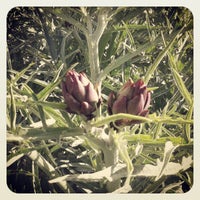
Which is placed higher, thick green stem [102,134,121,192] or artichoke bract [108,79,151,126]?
artichoke bract [108,79,151,126]

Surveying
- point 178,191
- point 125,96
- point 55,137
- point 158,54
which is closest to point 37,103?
point 55,137

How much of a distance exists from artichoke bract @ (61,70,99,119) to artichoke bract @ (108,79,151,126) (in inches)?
1.6

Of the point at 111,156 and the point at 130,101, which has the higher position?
the point at 130,101

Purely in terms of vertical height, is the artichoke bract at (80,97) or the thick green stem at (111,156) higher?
the artichoke bract at (80,97)

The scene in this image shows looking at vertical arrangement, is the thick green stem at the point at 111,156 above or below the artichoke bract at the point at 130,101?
below

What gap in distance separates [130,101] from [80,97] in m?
0.11

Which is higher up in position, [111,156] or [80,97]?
[80,97]

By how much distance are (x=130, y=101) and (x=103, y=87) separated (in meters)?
0.12

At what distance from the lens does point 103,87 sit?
0.89 meters

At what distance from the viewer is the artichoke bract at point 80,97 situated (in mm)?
792

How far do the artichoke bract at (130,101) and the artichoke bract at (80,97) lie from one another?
0.13 feet

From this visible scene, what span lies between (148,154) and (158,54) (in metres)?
0.24

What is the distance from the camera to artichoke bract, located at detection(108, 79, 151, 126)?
0.79 m

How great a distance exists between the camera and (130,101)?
792 mm
